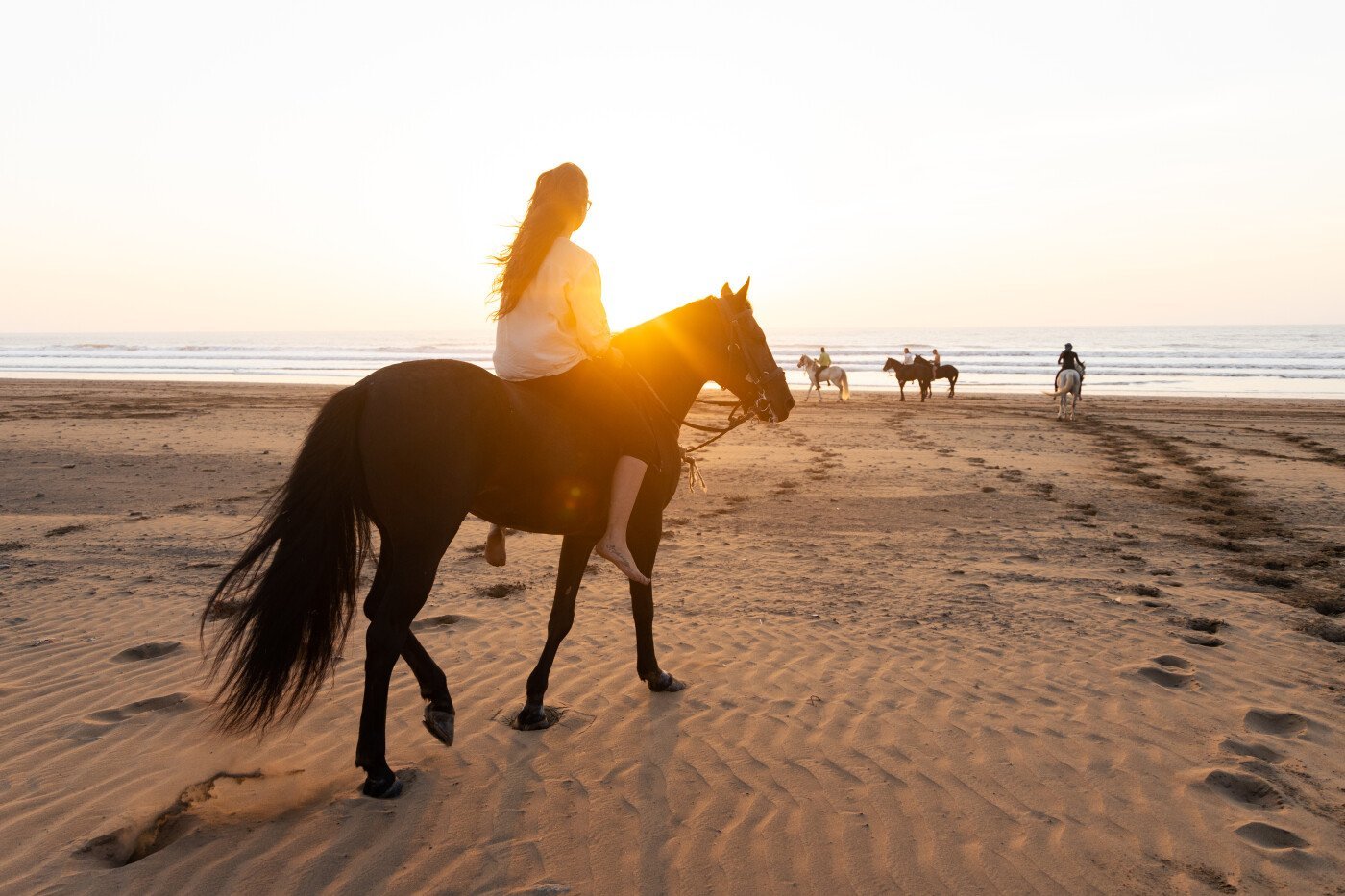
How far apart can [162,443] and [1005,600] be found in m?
15.4

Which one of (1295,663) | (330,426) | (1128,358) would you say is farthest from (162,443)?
(1128,358)

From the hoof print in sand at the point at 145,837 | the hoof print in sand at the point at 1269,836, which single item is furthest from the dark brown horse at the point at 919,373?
the hoof print in sand at the point at 145,837

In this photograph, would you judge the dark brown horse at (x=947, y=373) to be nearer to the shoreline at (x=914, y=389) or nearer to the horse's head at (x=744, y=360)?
the shoreline at (x=914, y=389)

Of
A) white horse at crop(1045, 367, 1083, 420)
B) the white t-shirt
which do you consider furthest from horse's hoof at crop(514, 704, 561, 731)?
white horse at crop(1045, 367, 1083, 420)

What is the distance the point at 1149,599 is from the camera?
6883 millimetres

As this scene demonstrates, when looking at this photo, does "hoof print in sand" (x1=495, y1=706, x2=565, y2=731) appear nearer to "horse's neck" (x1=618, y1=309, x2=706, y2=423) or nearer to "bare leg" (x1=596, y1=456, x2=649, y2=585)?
"bare leg" (x1=596, y1=456, x2=649, y2=585)

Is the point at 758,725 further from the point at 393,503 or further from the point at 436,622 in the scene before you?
the point at 436,622

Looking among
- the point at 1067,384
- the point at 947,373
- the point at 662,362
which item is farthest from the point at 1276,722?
the point at 947,373

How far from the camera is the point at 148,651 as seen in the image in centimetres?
548

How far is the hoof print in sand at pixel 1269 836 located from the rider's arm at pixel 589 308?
350cm

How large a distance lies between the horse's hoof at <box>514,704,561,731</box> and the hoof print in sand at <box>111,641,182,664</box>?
2649mm

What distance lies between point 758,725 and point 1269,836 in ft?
7.27

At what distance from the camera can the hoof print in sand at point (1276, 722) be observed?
4.41 m

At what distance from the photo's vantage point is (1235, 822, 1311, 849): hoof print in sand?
132 inches
